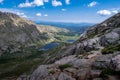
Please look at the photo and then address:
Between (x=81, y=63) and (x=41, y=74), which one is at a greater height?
(x=81, y=63)

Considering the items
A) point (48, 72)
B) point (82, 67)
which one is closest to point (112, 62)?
point (82, 67)

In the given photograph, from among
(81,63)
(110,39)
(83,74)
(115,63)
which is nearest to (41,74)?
(81,63)

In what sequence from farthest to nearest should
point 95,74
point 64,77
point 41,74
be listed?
point 41,74 < point 64,77 < point 95,74

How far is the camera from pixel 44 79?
157ft

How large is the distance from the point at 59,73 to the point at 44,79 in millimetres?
3634

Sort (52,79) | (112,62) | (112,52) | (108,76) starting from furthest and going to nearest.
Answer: (112,52) < (52,79) < (112,62) < (108,76)

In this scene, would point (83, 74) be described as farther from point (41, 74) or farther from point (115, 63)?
point (41, 74)

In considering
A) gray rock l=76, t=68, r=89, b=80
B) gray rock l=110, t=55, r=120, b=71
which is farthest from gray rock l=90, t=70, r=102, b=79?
gray rock l=110, t=55, r=120, b=71

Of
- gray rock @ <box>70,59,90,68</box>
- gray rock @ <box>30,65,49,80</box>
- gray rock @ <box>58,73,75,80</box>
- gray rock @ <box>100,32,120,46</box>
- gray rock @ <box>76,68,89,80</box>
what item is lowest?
gray rock @ <box>30,65,49,80</box>

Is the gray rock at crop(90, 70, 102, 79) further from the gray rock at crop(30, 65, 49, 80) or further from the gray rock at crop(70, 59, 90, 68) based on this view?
the gray rock at crop(30, 65, 49, 80)

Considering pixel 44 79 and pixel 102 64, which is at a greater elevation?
pixel 102 64

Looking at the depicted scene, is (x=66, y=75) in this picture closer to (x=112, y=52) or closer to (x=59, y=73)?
(x=59, y=73)

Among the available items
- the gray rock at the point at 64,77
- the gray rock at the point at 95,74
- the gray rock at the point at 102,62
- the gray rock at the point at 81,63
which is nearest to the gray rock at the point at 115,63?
the gray rock at the point at 102,62

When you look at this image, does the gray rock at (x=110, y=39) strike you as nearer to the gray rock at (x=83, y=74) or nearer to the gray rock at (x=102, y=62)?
the gray rock at (x=102, y=62)
